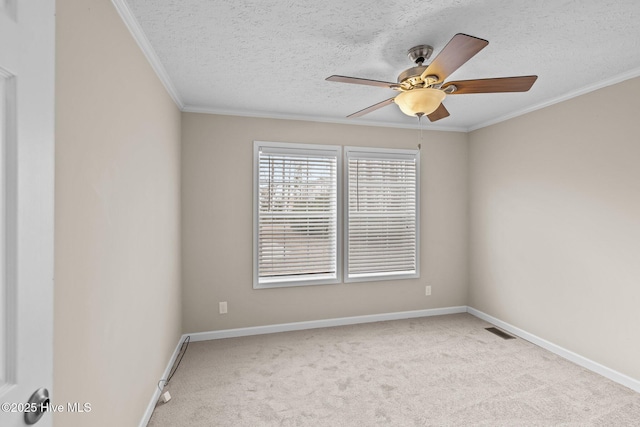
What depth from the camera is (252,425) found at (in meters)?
2.02

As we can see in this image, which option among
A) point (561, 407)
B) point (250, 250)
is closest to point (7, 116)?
point (250, 250)

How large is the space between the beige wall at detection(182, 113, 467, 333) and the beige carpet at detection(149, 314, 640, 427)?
32cm

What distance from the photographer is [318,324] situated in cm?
363

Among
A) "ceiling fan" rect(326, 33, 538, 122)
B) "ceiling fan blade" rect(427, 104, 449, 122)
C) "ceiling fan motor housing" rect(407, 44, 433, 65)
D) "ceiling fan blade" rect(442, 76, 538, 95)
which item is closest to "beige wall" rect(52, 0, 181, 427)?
"ceiling fan" rect(326, 33, 538, 122)

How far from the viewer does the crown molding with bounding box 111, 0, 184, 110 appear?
1605 millimetres

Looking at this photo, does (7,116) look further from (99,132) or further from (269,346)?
(269,346)

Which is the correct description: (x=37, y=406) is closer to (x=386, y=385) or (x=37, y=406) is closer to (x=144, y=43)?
(x=144, y=43)

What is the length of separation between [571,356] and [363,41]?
3.36m

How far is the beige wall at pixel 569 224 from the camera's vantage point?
8.14 feet

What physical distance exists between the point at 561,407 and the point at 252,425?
2196 mm

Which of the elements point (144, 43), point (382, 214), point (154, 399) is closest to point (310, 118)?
point (382, 214)

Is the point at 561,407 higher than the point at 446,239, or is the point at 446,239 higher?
the point at 446,239

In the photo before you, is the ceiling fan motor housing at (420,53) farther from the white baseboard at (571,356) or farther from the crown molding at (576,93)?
the white baseboard at (571,356)

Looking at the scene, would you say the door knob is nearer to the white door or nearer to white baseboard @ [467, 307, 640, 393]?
the white door
